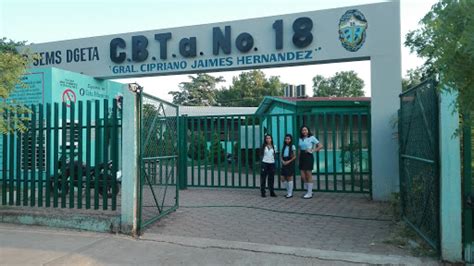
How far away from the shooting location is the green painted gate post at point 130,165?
254 inches

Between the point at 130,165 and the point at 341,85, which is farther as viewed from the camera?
the point at 341,85

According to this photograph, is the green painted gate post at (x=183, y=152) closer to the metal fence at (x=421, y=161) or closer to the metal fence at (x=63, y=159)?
the metal fence at (x=63, y=159)

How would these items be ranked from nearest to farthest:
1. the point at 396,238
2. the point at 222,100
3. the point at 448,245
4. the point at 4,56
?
the point at 448,245, the point at 396,238, the point at 4,56, the point at 222,100

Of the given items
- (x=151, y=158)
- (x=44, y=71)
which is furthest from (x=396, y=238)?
(x=44, y=71)

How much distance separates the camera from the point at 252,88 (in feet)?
179

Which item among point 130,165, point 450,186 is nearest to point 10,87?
point 130,165

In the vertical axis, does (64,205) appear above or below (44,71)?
below

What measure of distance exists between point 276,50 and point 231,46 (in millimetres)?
1185

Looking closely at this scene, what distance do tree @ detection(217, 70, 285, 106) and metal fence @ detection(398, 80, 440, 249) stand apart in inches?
1813

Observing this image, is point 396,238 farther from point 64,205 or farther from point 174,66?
point 174,66

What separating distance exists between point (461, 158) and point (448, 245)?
1.05 meters

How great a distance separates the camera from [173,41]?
37.0 feet

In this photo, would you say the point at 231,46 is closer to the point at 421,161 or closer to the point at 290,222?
the point at 290,222

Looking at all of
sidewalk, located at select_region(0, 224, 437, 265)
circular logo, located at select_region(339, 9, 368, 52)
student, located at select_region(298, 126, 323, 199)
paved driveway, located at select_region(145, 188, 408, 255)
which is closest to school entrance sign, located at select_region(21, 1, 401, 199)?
circular logo, located at select_region(339, 9, 368, 52)
